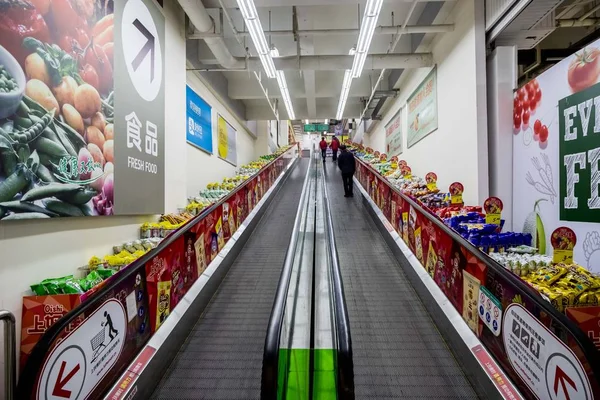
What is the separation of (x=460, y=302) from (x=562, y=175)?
2.24 meters

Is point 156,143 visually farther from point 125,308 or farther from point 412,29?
point 412,29

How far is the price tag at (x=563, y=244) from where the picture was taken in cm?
248

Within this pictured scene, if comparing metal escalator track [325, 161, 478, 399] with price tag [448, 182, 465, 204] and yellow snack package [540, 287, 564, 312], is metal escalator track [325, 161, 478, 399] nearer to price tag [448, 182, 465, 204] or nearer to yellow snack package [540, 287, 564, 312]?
yellow snack package [540, 287, 564, 312]

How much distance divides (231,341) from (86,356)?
4.46 feet

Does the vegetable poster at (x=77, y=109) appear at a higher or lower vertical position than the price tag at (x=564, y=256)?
higher

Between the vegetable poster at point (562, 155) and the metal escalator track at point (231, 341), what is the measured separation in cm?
348

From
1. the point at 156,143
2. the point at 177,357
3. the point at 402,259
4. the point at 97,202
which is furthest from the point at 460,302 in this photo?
the point at 156,143

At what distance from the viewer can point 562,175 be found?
3990mm

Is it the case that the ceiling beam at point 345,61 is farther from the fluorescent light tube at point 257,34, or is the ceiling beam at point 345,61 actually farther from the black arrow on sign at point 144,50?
the black arrow on sign at point 144,50

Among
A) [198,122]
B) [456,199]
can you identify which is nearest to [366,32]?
[456,199]

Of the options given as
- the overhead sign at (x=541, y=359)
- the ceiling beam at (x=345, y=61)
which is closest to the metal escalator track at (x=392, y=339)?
the overhead sign at (x=541, y=359)

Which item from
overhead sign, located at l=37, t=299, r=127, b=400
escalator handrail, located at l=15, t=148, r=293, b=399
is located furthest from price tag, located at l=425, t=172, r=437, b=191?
overhead sign, located at l=37, t=299, r=127, b=400

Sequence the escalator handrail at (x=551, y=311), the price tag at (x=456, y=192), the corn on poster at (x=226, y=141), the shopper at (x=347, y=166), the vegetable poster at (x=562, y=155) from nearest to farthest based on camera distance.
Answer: the escalator handrail at (x=551, y=311) → the vegetable poster at (x=562, y=155) → the price tag at (x=456, y=192) → the shopper at (x=347, y=166) → the corn on poster at (x=226, y=141)

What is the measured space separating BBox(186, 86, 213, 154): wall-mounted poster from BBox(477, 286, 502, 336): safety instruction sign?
626 centimetres
